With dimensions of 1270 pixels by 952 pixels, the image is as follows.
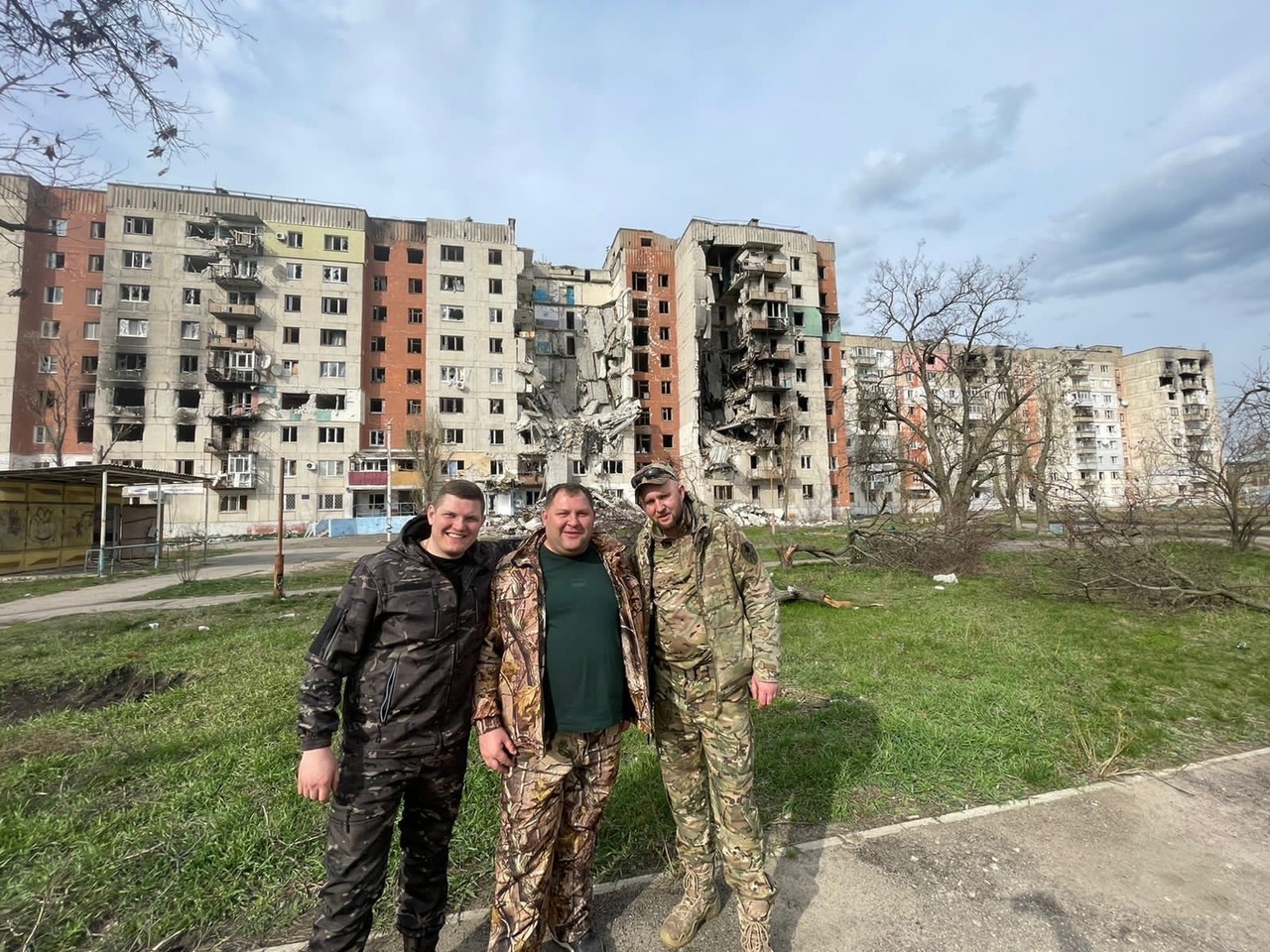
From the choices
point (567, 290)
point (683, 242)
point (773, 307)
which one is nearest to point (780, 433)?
point (773, 307)

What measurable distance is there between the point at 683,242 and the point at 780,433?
819 inches

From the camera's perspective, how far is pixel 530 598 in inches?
95.3

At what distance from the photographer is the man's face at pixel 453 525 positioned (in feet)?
7.95

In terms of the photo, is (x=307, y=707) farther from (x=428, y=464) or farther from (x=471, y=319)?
(x=471, y=319)

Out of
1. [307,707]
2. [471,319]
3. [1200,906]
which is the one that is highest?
[471,319]

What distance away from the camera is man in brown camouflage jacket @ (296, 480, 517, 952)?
217 cm

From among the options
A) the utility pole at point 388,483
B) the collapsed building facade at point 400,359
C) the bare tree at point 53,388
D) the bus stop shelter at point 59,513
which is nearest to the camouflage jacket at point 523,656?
the bus stop shelter at point 59,513

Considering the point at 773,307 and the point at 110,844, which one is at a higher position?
the point at 773,307

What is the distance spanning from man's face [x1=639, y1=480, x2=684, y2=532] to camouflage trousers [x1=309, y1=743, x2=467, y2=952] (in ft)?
4.62

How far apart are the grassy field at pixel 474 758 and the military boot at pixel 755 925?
0.69m

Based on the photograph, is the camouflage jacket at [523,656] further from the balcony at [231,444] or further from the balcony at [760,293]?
the balcony at [760,293]

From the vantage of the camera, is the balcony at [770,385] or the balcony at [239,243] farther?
the balcony at [770,385]

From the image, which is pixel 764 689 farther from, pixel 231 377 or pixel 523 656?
pixel 231 377

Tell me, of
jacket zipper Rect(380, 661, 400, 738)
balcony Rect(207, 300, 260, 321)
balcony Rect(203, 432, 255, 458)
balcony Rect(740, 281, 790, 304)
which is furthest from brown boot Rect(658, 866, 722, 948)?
balcony Rect(207, 300, 260, 321)
